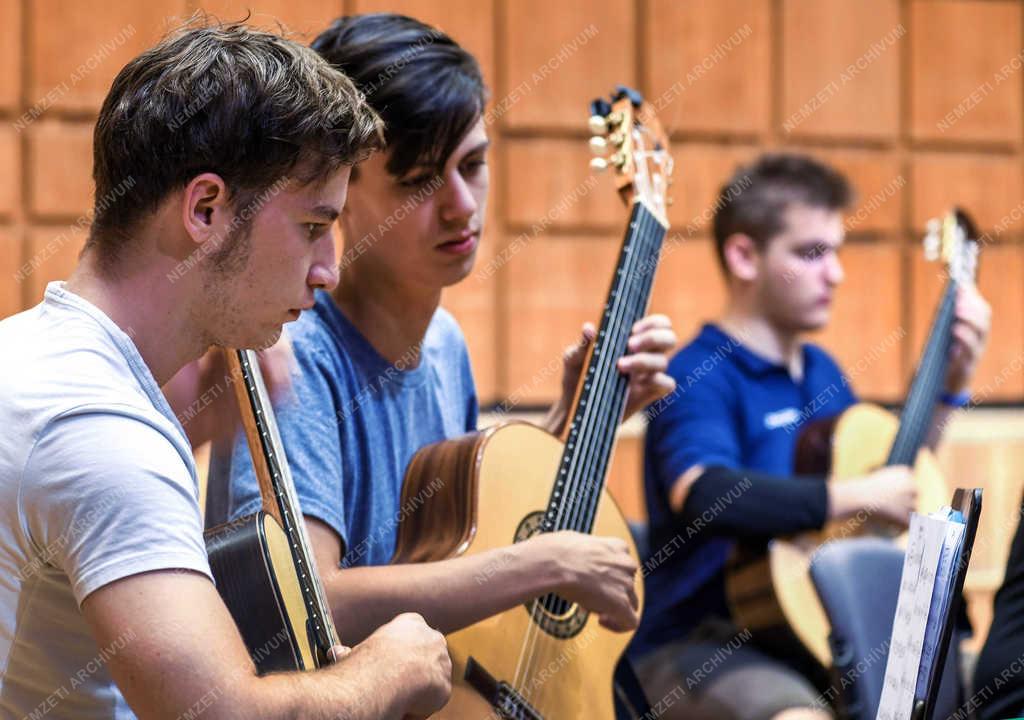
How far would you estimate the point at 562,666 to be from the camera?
1.69 m

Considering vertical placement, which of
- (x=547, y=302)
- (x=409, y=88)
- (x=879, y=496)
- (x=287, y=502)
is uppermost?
(x=409, y=88)

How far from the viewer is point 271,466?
4.69 ft

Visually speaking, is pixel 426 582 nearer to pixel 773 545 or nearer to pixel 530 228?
pixel 773 545

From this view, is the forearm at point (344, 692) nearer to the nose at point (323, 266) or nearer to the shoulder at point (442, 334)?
the nose at point (323, 266)

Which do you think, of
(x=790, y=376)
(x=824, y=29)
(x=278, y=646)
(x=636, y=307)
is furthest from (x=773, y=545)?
(x=824, y=29)

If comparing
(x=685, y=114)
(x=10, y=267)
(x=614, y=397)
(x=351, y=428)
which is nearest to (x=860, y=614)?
(x=614, y=397)

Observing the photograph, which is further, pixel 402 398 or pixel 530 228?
pixel 530 228

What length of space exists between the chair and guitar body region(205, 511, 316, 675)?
128 cm

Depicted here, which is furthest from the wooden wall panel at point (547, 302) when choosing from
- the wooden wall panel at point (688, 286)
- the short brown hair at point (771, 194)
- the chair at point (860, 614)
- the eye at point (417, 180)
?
the eye at point (417, 180)

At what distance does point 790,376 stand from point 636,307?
105cm

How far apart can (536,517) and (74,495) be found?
0.80 metres

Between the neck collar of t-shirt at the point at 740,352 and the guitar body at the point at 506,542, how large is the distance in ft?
3.54

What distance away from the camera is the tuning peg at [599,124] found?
2066 mm

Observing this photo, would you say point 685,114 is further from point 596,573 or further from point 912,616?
point 912,616
